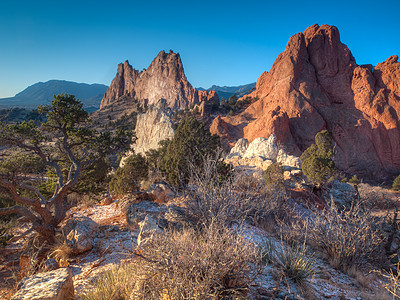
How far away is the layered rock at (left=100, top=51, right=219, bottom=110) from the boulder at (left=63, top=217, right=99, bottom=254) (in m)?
48.9

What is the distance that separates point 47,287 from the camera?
241 cm

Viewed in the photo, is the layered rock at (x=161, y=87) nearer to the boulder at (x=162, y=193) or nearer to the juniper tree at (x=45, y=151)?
the boulder at (x=162, y=193)

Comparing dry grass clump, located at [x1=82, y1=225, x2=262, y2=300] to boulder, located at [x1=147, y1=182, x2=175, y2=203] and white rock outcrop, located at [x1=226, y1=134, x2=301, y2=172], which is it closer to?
boulder, located at [x1=147, y1=182, x2=175, y2=203]

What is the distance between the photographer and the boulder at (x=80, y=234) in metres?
4.43

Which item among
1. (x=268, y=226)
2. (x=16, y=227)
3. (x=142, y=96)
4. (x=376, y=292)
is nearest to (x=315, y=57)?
(x=268, y=226)

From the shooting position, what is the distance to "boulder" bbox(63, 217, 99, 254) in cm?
443

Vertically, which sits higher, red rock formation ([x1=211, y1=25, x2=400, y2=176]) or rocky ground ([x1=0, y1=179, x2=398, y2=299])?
red rock formation ([x1=211, y1=25, x2=400, y2=176])

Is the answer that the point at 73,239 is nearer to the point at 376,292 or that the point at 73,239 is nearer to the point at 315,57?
the point at 376,292

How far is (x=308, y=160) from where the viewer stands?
14.3 metres

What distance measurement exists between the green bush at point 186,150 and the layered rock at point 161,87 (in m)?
42.4

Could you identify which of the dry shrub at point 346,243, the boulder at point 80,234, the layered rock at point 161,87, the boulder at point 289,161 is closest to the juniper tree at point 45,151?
the boulder at point 80,234

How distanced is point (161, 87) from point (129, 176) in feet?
199

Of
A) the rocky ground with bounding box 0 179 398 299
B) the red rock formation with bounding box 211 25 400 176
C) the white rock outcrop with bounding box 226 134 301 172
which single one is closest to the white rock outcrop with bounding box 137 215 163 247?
the rocky ground with bounding box 0 179 398 299

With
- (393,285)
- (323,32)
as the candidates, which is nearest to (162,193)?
(393,285)
